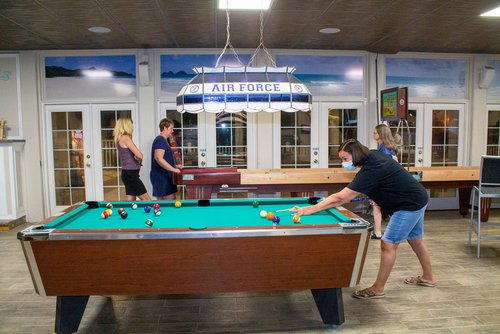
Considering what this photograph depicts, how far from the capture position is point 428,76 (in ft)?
Result: 23.9

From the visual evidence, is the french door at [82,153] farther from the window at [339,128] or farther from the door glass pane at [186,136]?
the window at [339,128]

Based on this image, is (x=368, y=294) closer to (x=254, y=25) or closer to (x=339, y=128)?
(x=254, y=25)

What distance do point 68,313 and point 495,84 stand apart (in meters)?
7.74

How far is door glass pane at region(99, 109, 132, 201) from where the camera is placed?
681 centimetres

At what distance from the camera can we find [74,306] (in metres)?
2.83

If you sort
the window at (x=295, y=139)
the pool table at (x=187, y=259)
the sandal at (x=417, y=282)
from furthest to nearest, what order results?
the window at (x=295, y=139) < the sandal at (x=417, y=282) < the pool table at (x=187, y=259)

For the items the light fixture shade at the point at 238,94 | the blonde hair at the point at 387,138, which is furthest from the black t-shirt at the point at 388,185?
the blonde hair at the point at 387,138

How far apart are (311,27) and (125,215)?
3.61 metres

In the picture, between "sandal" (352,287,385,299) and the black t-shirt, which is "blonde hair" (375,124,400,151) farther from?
"sandal" (352,287,385,299)

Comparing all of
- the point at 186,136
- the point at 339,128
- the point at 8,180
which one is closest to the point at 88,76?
the point at 186,136

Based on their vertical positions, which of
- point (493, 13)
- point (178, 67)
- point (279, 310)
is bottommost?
point (279, 310)

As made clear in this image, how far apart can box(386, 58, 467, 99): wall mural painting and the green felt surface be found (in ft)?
14.5

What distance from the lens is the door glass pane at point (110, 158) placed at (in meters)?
6.81

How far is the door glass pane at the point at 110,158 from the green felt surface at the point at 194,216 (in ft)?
10.6
